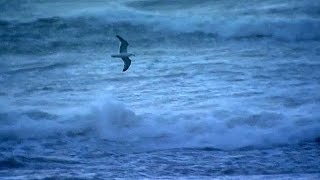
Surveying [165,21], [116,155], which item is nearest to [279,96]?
[116,155]

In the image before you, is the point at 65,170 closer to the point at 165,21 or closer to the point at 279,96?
the point at 279,96

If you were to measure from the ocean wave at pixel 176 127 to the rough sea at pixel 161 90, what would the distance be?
18 millimetres

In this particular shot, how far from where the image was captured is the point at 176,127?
388 inches

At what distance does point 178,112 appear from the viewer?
1062cm

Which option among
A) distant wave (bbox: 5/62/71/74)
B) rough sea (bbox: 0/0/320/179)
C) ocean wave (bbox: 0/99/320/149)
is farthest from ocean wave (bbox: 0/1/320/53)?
ocean wave (bbox: 0/99/320/149)

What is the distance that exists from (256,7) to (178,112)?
26.6ft

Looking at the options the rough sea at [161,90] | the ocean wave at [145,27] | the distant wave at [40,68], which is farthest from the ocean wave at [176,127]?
the ocean wave at [145,27]

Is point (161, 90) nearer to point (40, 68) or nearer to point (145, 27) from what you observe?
point (40, 68)

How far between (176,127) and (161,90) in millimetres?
2254

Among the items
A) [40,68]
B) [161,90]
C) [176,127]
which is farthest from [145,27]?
[176,127]

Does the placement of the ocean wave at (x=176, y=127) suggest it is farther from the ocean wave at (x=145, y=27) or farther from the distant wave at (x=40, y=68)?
the ocean wave at (x=145, y=27)

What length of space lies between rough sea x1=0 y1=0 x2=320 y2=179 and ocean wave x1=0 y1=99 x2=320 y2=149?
0.02 metres

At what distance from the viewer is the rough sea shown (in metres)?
8.23

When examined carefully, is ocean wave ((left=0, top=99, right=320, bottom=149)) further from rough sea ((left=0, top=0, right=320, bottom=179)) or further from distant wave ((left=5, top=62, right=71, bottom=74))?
distant wave ((left=5, top=62, right=71, bottom=74))
